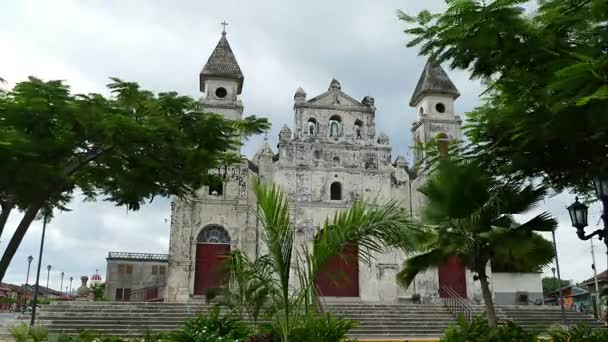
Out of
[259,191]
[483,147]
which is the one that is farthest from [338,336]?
[483,147]

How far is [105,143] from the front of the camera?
10.8 meters

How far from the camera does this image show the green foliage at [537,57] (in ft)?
19.1

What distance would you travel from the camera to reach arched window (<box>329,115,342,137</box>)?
28.3 m

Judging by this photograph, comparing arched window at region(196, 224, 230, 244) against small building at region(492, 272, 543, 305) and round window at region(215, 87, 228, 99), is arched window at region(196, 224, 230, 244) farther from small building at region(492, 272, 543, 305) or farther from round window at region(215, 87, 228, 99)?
small building at region(492, 272, 543, 305)

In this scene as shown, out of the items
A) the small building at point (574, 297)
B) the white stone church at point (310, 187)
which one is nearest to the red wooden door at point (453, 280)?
the white stone church at point (310, 187)

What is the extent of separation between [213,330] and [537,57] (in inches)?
251

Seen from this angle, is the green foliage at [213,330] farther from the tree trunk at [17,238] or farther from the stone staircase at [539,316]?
the stone staircase at [539,316]

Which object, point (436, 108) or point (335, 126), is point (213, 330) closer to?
point (335, 126)

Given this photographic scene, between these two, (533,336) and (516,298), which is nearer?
(533,336)

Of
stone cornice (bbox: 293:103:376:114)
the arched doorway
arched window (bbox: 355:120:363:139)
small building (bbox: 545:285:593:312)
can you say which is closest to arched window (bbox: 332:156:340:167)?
arched window (bbox: 355:120:363:139)

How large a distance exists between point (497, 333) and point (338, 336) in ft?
9.50

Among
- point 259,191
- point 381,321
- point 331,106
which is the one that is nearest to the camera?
point 259,191

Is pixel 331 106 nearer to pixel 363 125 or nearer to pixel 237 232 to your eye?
pixel 363 125

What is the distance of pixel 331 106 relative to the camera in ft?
93.1
